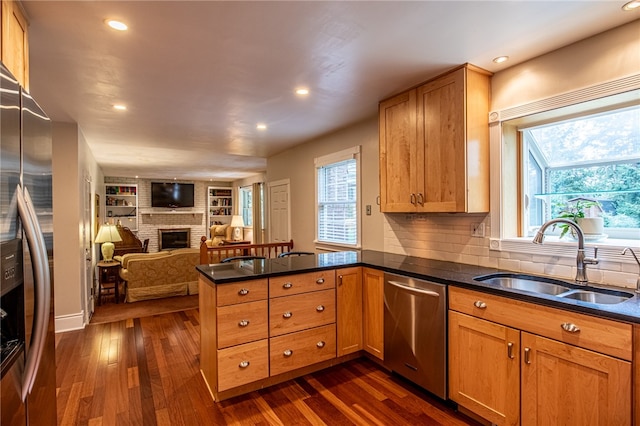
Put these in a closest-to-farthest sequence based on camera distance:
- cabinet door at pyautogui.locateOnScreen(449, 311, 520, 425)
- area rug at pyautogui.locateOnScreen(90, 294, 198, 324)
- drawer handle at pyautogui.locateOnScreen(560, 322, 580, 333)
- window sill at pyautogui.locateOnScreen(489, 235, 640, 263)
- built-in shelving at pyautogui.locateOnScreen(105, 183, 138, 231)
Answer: drawer handle at pyautogui.locateOnScreen(560, 322, 580, 333) < cabinet door at pyautogui.locateOnScreen(449, 311, 520, 425) < window sill at pyautogui.locateOnScreen(489, 235, 640, 263) < area rug at pyautogui.locateOnScreen(90, 294, 198, 324) < built-in shelving at pyautogui.locateOnScreen(105, 183, 138, 231)

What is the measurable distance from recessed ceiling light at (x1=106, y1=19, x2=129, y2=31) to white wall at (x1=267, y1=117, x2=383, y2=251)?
2.55 m

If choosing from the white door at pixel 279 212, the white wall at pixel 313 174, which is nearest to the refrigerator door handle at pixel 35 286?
the white wall at pixel 313 174

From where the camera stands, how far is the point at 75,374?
288 cm

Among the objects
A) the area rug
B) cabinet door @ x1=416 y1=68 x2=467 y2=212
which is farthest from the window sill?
the area rug

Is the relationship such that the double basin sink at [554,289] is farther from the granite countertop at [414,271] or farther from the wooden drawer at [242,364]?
the wooden drawer at [242,364]

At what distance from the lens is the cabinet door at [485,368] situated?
1.91 m

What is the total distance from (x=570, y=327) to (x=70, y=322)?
189 inches

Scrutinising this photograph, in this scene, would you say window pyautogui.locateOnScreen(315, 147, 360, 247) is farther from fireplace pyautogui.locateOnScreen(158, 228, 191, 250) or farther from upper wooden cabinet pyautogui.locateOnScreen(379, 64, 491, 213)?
fireplace pyautogui.locateOnScreen(158, 228, 191, 250)

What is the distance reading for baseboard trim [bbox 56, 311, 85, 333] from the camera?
3.90 metres

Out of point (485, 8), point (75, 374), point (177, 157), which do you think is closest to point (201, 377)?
point (75, 374)

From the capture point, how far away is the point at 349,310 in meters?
2.97

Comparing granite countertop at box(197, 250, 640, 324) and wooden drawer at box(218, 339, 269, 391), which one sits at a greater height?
granite countertop at box(197, 250, 640, 324)

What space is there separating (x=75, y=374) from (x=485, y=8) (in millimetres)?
3992

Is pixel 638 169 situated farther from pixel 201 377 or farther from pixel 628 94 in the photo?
pixel 201 377
